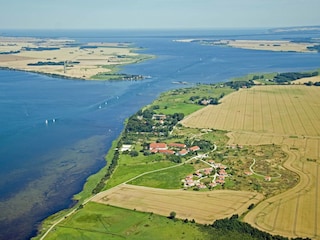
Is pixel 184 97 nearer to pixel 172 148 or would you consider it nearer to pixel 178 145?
pixel 178 145

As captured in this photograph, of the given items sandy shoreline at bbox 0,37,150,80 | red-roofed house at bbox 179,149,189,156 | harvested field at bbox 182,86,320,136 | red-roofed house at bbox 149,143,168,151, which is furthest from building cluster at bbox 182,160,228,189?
sandy shoreline at bbox 0,37,150,80

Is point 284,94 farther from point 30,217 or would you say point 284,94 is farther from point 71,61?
point 71,61

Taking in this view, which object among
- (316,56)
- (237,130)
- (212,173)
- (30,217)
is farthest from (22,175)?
(316,56)

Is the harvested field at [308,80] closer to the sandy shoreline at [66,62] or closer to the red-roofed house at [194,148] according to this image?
the sandy shoreline at [66,62]

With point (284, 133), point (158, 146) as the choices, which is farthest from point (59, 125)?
point (284, 133)

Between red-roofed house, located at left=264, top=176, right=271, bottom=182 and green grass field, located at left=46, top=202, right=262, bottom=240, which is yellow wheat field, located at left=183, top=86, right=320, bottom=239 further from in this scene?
green grass field, located at left=46, top=202, right=262, bottom=240

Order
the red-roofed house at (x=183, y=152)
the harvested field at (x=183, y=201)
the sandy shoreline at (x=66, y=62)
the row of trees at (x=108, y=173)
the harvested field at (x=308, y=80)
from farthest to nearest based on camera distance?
the sandy shoreline at (x=66, y=62) < the harvested field at (x=308, y=80) < the red-roofed house at (x=183, y=152) < the row of trees at (x=108, y=173) < the harvested field at (x=183, y=201)

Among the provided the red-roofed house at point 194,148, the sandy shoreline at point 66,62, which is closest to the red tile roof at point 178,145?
the red-roofed house at point 194,148
